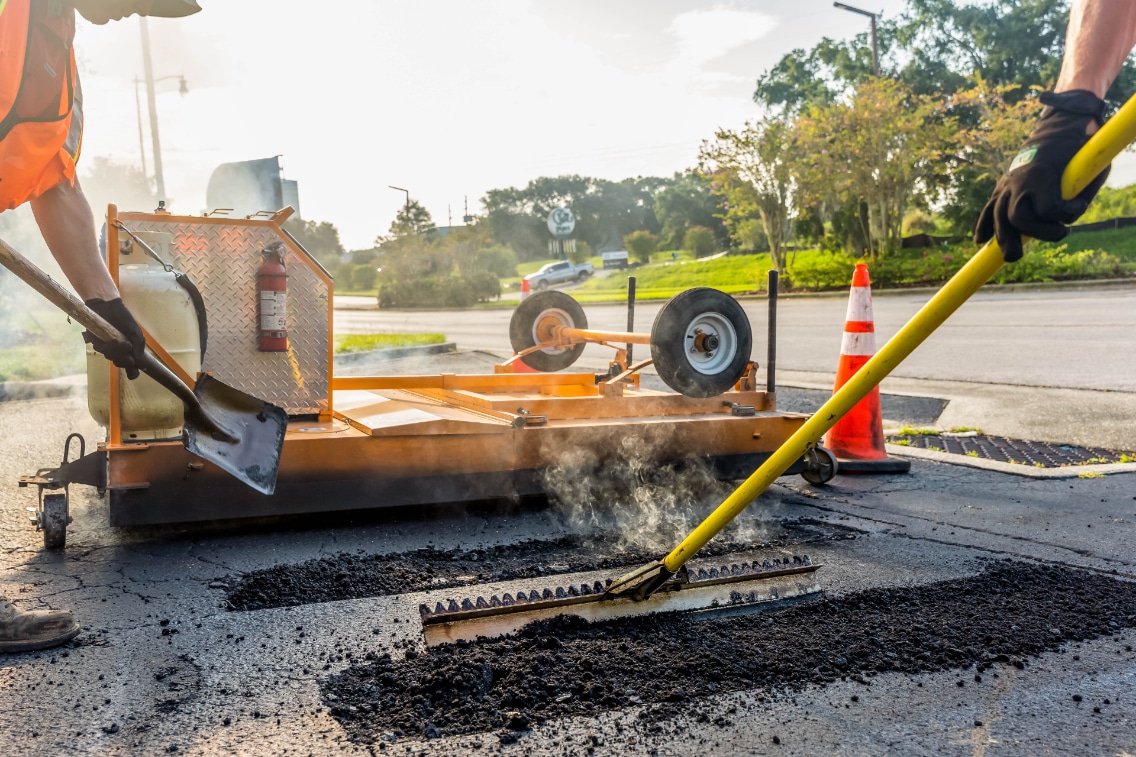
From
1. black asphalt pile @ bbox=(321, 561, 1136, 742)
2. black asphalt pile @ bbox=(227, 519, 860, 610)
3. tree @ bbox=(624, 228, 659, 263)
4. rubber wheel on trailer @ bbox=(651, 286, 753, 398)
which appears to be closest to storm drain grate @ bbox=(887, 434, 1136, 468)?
rubber wheel on trailer @ bbox=(651, 286, 753, 398)

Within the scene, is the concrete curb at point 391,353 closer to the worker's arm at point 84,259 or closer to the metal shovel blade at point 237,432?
Result: the metal shovel blade at point 237,432

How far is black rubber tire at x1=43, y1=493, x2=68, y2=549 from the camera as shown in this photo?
378cm

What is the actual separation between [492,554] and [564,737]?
162 cm

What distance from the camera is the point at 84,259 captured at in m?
3.17

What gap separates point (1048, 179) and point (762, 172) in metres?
27.2

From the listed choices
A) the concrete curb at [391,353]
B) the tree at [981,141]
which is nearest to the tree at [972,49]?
the tree at [981,141]

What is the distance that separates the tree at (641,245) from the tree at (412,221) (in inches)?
439

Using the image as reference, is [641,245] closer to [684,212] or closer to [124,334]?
[684,212]

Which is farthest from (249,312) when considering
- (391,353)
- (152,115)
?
(152,115)

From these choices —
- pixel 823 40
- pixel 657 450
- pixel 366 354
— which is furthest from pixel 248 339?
pixel 823 40

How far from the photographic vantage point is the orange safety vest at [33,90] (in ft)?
8.71

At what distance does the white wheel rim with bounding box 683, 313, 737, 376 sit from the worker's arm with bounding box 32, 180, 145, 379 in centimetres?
274

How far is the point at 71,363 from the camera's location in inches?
491

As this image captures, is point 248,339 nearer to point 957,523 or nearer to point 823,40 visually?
point 957,523
